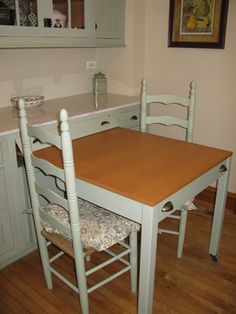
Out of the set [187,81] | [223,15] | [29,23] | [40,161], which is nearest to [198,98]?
[187,81]

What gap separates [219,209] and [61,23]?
164 centimetres

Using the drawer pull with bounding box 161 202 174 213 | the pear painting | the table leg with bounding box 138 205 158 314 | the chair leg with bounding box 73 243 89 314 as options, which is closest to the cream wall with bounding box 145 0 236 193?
the pear painting

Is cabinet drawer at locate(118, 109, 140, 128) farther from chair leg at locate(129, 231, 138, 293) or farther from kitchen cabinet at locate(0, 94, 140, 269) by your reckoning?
chair leg at locate(129, 231, 138, 293)

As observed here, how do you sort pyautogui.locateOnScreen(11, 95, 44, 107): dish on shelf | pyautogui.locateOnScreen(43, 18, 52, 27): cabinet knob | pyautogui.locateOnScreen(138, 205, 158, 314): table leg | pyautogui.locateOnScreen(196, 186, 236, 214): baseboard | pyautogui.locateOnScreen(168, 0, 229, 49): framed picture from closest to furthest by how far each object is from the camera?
pyautogui.locateOnScreen(138, 205, 158, 314): table leg → pyautogui.locateOnScreen(43, 18, 52, 27): cabinet knob → pyautogui.locateOnScreen(11, 95, 44, 107): dish on shelf → pyautogui.locateOnScreen(168, 0, 229, 49): framed picture → pyautogui.locateOnScreen(196, 186, 236, 214): baseboard

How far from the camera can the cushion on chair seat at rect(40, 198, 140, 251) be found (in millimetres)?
1451

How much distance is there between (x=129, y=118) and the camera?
256 centimetres

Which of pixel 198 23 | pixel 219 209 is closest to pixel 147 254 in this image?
pixel 219 209

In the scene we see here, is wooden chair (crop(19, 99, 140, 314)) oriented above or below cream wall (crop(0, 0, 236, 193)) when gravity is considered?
below

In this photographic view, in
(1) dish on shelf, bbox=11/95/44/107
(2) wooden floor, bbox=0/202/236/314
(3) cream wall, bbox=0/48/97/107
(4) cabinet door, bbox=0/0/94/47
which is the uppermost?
(4) cabinet door, bbox=0/0/94/47

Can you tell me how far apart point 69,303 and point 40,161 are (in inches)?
34.6

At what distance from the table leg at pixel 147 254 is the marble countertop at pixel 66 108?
0.97 m

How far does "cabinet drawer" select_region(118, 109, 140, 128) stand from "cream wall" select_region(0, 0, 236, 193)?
317 mm

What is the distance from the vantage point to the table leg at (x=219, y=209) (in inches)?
71.3

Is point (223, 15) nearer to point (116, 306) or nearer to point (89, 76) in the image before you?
point (89, 76)
